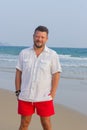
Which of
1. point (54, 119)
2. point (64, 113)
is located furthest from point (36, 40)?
point (64, 113)

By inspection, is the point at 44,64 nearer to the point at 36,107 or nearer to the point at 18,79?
the point at 18,79

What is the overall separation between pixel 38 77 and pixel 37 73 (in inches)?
2.1

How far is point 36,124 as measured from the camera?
625 centimetres

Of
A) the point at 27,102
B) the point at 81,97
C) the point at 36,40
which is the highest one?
the point at 36,40

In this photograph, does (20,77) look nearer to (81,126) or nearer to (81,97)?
(81,126)

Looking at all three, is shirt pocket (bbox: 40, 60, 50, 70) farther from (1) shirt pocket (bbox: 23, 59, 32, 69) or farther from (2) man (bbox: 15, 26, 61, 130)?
(1) shirt pocket (bbox: 23, 59, 32, 69)

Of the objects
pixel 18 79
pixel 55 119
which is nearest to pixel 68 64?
pixel 55 119

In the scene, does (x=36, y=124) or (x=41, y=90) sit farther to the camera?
(x=36, y=124)

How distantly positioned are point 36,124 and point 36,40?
2.39 meters

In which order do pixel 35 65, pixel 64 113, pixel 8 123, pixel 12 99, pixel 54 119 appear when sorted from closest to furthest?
pixel 35 65 → pixel 8 123 → pixel 54 119 → pixel 64 113 → pixel 12 99

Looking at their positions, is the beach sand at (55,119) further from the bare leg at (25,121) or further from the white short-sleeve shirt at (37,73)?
the white short-sleeve shirt at (37,73)

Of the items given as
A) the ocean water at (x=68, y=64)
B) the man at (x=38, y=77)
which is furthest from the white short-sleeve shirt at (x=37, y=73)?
the ocean water at (x=68, y=64)

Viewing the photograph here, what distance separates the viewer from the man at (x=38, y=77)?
14.2 feet

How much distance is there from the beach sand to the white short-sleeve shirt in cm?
175
